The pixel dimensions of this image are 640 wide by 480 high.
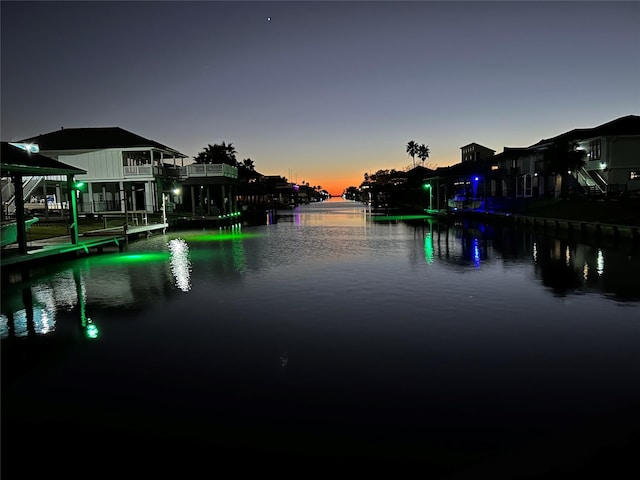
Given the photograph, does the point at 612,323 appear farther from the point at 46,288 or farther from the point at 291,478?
the point at 46,288

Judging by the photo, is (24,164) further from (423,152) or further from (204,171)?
(423,152)

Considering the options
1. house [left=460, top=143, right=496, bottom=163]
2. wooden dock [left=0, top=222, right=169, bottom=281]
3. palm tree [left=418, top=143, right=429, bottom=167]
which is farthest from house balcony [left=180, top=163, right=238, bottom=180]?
palm tree [left=418, top=143, right=429, bottom=167]

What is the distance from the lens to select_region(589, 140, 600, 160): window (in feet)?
148

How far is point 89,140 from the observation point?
170 feet

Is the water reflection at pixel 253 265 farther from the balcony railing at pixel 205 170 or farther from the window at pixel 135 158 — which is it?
the balcony railing at pixel 205 170

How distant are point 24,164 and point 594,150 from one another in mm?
46900

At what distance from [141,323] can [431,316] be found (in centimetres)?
680

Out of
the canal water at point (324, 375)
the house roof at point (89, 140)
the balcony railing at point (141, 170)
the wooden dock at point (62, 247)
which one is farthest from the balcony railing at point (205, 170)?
the canal water at point (324, 375)

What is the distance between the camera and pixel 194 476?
512 cm

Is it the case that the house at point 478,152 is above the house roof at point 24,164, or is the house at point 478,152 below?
above

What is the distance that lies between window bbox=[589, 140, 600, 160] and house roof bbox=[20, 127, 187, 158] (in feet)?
138

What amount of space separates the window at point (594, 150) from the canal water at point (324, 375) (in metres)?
34.3

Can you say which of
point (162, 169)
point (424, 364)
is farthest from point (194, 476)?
point (162, 169)

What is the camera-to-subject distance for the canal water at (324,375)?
5.45 meters
